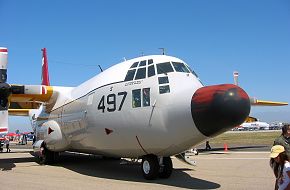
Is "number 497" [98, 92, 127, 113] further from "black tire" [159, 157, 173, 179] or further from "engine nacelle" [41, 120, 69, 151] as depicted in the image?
"engine nacelle" [41, 120, 69, 151]

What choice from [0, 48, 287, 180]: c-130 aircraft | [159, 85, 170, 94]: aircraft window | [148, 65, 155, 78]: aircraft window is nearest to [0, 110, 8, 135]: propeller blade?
[0, 48, 287, 180]: c-130 aircraft

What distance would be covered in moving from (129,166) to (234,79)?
37.6ft

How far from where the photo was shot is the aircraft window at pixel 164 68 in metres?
10.5

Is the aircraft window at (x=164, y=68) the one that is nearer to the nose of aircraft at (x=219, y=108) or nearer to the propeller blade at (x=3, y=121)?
the nose of aircraft at (x=219, y=108)

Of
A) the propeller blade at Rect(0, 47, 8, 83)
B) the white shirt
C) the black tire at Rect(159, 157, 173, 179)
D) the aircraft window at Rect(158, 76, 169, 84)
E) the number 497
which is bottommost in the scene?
the black tire at Rect(159, 157, 173, 179)

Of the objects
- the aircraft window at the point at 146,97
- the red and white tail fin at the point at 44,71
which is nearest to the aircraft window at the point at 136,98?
the aircraft window at the point at 146,97

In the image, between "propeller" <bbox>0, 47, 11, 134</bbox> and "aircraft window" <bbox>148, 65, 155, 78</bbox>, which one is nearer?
"aircraft window" <bbox>148, 65, 155, 78</bbox>

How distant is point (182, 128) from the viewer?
9.24m

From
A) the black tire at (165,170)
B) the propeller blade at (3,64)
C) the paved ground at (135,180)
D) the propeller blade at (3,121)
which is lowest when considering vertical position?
the paved ground at (135,180)

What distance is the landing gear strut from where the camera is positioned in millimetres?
10516

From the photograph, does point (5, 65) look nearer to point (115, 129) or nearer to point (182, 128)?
point (115, 129)

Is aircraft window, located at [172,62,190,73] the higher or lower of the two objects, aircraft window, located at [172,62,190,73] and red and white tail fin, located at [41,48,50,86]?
the lower

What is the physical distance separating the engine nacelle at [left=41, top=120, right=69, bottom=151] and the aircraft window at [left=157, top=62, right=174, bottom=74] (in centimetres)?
646

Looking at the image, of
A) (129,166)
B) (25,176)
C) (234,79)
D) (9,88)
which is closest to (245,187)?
(129,166)
